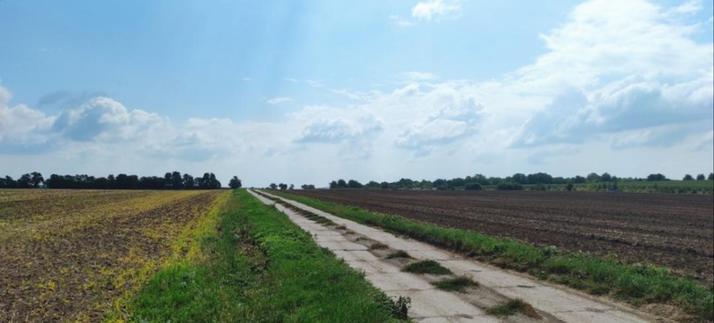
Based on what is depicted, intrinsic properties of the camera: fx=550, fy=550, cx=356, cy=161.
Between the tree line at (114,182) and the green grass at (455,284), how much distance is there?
12790 centimetres

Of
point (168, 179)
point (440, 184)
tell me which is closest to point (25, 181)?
point (168, 179)

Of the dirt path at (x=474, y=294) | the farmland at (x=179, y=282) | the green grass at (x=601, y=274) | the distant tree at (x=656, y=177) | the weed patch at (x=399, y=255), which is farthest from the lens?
the distant tree at (x=656, y=177)

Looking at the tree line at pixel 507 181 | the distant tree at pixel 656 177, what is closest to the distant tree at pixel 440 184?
the tree line at pixel 507 181

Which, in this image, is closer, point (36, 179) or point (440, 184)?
point (36, 179)

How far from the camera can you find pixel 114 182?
455ft

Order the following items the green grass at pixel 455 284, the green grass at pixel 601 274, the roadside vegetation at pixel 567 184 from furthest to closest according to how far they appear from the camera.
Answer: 1. the roadside vegetation at pixel 567 184
2. the green grass at pixel 455 284
3. the green grass at pixel 601 274

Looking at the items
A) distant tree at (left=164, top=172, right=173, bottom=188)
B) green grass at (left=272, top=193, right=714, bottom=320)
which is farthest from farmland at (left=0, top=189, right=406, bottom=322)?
distant tree at (left=164, top=172, right=173, bottom=188)

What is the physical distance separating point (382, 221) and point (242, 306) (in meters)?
21.0

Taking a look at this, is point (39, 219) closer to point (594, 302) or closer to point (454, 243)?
point (454, 243)

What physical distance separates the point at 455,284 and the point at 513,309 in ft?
7.95

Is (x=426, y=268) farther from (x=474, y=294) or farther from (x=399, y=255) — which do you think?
(x=474, y=294)

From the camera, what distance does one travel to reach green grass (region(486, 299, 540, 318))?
9.80 metres

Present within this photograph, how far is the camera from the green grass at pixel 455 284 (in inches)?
474

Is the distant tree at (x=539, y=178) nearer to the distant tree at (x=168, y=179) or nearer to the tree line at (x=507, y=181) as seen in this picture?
the tree line at (x=507, y=181)
